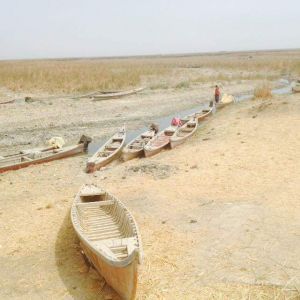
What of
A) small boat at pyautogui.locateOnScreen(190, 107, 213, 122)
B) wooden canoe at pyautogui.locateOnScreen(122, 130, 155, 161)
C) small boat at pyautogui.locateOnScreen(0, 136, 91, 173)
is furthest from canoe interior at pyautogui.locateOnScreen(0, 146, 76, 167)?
small boat at pyautogui.locateOnScreen(190, 107, 213, 122)

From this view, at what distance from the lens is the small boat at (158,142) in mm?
15297

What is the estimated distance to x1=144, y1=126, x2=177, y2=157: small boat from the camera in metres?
15.3

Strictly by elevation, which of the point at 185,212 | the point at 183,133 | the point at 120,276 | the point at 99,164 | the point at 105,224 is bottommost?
the point at 183,133

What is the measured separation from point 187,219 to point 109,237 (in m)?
2.18

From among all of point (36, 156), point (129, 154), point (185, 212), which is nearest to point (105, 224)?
point (185, 212)

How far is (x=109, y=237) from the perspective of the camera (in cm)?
789

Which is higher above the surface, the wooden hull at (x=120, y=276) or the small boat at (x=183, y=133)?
the wooden hull at (x=120, y=276)

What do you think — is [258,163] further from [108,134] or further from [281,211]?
[108,134]

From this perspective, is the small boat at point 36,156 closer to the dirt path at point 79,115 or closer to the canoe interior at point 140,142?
the canoe interior at point 140,142

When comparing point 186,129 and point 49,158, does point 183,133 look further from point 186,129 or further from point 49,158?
point 49,158

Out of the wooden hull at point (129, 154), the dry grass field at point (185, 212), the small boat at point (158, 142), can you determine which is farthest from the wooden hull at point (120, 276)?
the small boat at point (158, 142)

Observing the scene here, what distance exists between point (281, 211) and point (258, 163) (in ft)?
13.1

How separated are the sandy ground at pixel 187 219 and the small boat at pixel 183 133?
0.44m

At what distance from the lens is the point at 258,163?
514 inches
